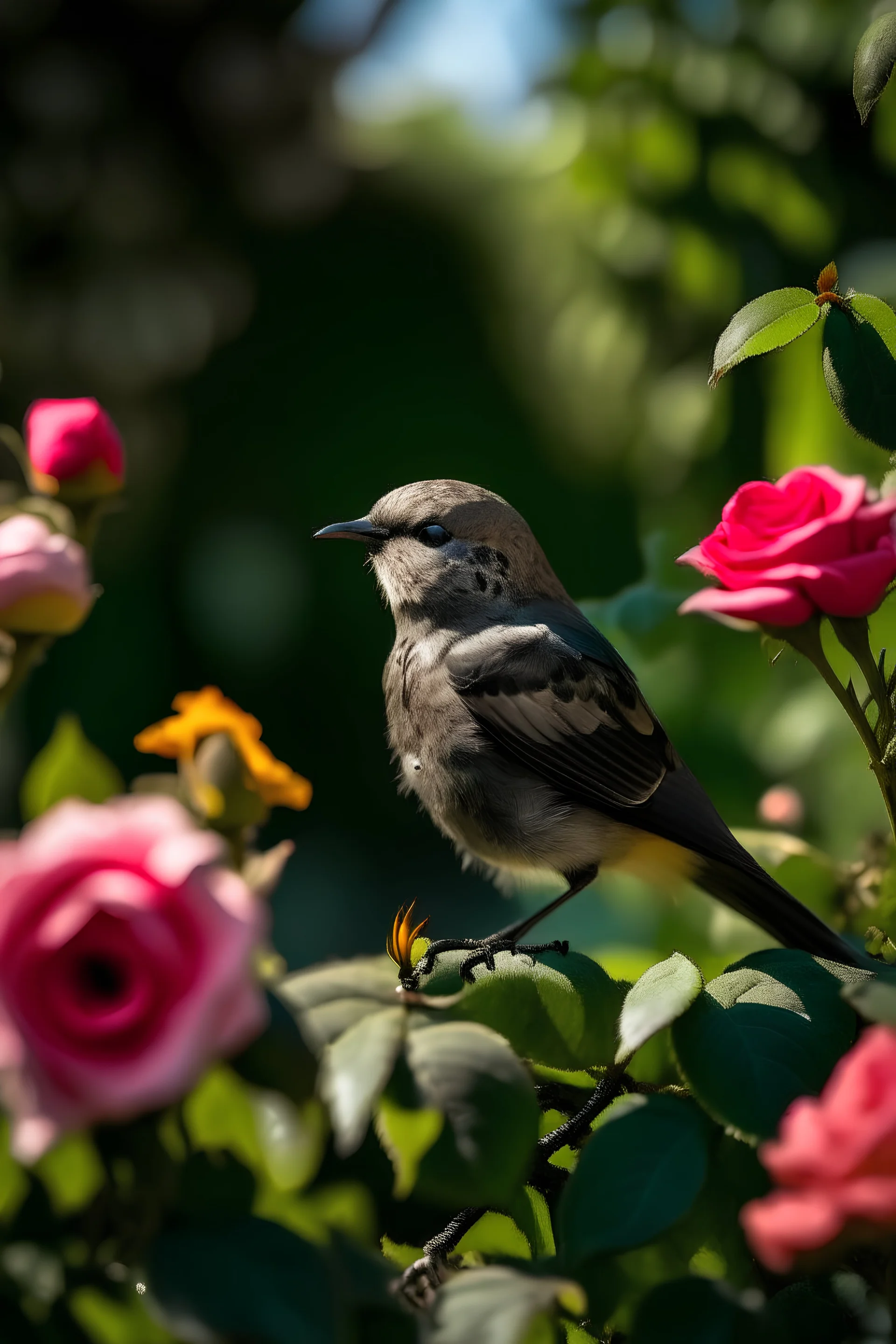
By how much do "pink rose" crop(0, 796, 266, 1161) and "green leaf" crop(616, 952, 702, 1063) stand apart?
0.70 feet

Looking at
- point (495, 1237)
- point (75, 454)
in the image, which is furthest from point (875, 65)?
point (495, 1237)

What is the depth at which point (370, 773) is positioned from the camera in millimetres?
2482

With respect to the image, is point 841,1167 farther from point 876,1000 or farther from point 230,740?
point 230,740

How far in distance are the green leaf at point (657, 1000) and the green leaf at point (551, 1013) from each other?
0.01 m

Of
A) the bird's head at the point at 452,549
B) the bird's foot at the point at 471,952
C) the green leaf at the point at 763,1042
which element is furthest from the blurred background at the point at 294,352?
the green leaf at the point at 763,1042

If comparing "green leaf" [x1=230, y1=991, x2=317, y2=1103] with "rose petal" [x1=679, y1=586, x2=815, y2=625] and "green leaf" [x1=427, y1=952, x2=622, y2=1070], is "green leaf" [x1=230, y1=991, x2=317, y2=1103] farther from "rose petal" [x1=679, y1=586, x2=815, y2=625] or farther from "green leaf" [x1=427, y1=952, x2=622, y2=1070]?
"rose petal" [x1=679, y1=586, x2=815, y2=625]

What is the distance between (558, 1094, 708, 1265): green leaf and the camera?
1.82ft

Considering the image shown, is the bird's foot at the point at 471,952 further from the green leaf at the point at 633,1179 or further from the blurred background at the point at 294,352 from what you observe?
the blurred background at the point at 294,352

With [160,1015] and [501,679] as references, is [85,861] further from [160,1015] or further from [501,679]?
[501,679]

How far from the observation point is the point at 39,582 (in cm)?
58

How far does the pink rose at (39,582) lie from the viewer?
579 millimetres

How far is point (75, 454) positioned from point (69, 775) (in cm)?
22

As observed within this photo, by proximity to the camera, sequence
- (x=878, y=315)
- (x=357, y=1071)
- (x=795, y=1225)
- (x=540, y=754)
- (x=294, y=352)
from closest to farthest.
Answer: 1. (x=795, y=1225)
2. (x=357, y=1071)
3. (x=878, y=315)
4. (x=540, y=754)
5. (x=294, y=352)

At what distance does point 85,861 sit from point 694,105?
1625 millimetres
